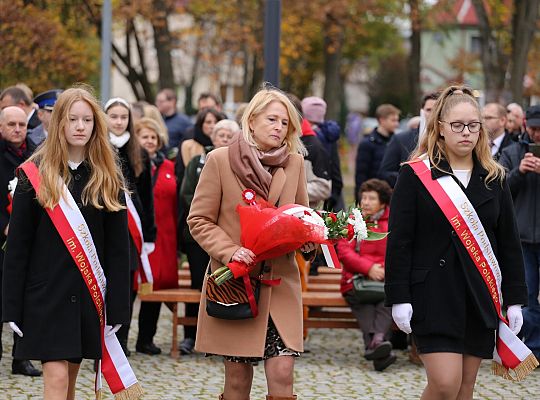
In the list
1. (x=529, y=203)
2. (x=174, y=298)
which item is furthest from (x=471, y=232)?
(x=174, y=298)

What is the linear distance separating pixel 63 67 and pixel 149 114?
21.9 ft

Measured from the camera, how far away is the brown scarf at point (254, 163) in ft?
20.8

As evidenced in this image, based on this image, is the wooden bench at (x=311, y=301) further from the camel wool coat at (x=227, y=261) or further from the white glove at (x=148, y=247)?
the camel wool coat at (x=227, y=261)

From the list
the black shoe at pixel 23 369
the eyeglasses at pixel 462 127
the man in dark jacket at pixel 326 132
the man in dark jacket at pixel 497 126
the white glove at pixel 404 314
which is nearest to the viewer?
the white glove at pixel 404 314

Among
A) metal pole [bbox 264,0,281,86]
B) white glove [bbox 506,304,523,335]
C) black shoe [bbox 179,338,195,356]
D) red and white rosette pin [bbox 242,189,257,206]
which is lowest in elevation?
black shoe [bbox 179,338,195,356]

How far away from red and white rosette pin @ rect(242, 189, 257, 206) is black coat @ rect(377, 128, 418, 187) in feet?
17.2

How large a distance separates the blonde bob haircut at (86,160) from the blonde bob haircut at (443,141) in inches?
66.0

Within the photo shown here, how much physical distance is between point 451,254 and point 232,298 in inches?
45.1

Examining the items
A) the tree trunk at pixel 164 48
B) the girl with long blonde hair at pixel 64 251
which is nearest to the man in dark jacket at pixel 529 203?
the girl with long blonde hair at pixel 64 251

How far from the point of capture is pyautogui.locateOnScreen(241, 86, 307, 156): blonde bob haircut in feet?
21.0

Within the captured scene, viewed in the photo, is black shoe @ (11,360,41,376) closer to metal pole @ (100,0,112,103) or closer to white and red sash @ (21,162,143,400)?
white and red sash @ (21,162,143,400)

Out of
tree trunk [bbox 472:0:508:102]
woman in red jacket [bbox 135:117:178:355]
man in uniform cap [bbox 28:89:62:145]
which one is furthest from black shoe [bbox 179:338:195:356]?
tree trunk [bbox 472:0:508:102]

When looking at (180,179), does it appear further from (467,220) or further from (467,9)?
(467,9)

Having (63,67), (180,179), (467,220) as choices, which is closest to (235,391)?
(467,220)
